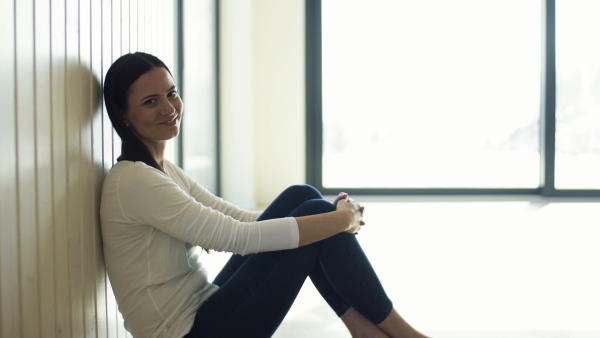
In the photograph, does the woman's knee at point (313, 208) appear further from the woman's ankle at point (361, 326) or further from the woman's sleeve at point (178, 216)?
the woman's ankle at point (361, 326)

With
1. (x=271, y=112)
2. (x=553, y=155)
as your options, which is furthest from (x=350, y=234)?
(x=553, y=155)

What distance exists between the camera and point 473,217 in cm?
416

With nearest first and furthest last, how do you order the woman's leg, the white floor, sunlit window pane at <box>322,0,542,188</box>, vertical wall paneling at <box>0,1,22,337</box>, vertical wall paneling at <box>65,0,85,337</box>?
vertical wall paneling at <box>0,1,22,337</box>
vertical wall paneling at <box>65,0,85,337</box>
the woman's leg
the white floor
sunlit window pane at <box>322,0,542,188</box>

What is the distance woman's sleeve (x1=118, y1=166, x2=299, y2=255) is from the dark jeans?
0.20 ft

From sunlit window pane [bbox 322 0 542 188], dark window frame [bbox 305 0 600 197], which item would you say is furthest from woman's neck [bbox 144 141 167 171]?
sunlit window pane [bbox 322 0 542 188]

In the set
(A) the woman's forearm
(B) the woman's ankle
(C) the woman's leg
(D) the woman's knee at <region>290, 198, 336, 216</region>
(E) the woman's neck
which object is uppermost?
(E) the woman's neck

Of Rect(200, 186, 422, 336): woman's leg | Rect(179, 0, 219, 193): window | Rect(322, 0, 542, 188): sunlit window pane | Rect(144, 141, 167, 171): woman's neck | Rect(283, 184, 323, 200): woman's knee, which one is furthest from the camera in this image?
Rect(322, 0, 542, 188): sunlit window pane

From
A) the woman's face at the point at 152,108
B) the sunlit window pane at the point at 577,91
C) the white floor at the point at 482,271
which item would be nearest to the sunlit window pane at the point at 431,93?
the sunlit window pane at the point at 577,91

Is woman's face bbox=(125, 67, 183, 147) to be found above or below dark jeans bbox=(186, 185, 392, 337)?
above

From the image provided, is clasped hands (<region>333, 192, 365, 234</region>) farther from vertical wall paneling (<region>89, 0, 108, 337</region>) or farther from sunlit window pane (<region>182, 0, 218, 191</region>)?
sunlit window pane (<region>182, 0, 218, 191</region>)

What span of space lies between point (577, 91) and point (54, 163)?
5.06m

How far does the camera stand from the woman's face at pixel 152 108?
4.49 feet

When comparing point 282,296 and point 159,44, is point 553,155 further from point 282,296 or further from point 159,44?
point 282,296

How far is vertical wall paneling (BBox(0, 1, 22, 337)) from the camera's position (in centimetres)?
94
